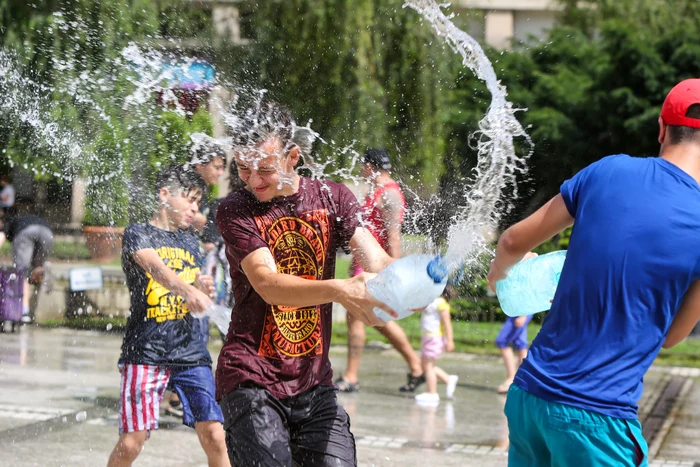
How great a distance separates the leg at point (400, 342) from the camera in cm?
744

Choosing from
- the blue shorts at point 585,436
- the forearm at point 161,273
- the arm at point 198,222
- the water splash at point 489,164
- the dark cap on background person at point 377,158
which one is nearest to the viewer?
the blue shorts at point 585,436

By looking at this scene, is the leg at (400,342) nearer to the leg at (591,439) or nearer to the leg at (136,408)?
the leg at (136,408)

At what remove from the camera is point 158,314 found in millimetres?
4660

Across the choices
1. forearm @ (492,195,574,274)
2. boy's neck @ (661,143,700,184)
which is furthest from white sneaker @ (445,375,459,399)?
boy's neck @ (661,143,700,184)

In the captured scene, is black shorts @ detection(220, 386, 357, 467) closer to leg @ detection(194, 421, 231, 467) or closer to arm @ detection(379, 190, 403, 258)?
leg @ detection(194, 421, 231, 467)

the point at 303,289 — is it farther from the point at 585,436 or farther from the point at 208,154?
the point at 208,154

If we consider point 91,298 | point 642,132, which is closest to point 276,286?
point 91,298

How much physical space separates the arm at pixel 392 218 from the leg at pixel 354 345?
107 cm

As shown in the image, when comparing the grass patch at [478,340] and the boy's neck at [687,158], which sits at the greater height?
the boy's neck at [687,158]

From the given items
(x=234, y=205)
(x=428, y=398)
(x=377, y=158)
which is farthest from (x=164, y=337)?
(x=428, y=398)

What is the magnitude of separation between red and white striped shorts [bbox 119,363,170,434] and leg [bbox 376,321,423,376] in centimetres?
294

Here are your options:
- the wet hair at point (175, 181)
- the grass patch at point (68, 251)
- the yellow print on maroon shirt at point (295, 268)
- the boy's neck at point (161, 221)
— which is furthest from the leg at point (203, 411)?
the grass patch at point (68, 251)

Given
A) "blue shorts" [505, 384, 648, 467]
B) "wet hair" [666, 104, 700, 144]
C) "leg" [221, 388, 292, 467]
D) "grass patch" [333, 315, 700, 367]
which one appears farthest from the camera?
"grass patch" [333, 315, 700, 367]

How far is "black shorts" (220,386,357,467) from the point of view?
319 cm
